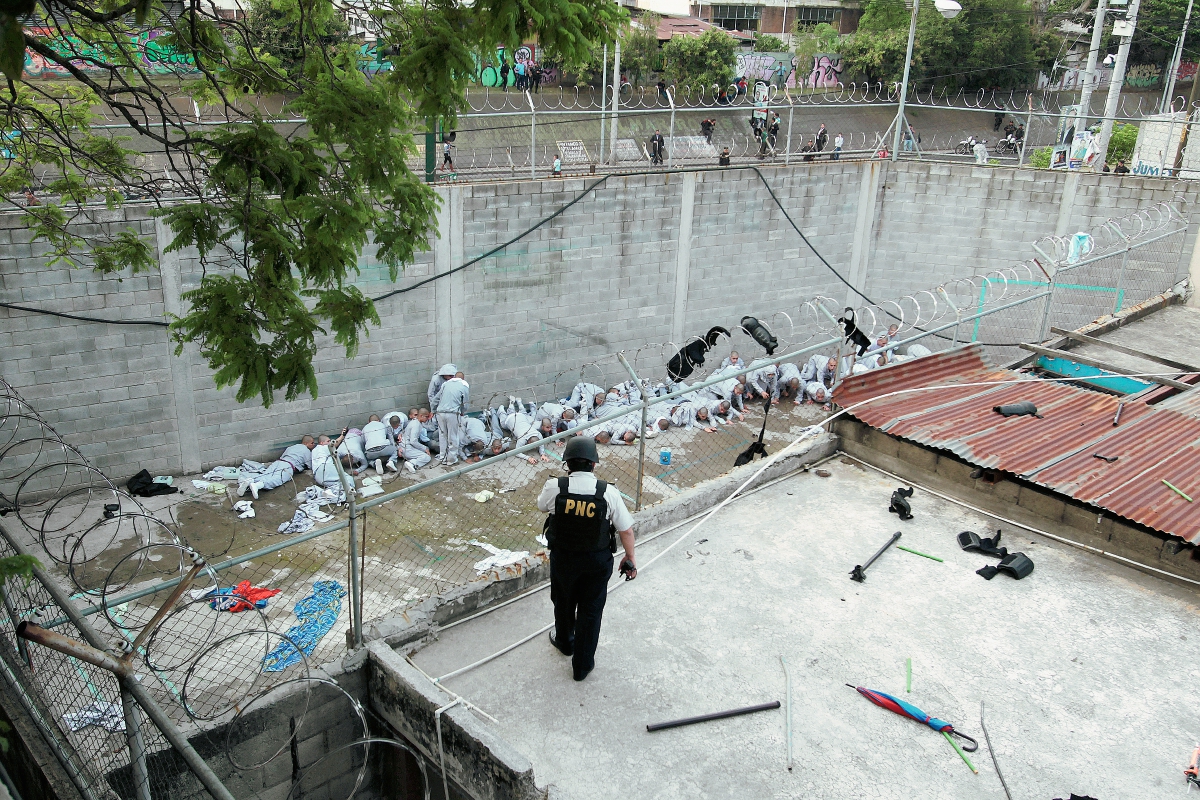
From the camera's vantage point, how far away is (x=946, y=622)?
17.8 feet

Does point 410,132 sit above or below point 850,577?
above

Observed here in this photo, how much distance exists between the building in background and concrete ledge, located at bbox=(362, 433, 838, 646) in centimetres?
4376

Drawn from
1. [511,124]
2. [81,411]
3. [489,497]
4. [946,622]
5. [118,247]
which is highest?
[511,124]

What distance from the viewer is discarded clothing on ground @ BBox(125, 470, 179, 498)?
10047 mm

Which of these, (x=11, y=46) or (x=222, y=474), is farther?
Answer: (x=222, y=474)

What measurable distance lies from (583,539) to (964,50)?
41.2 metres

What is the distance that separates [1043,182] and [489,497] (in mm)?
10331

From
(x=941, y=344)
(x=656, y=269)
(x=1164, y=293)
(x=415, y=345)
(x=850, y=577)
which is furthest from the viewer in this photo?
(x=941, y=344)

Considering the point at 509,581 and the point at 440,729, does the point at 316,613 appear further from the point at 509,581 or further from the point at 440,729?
the point at 440,729

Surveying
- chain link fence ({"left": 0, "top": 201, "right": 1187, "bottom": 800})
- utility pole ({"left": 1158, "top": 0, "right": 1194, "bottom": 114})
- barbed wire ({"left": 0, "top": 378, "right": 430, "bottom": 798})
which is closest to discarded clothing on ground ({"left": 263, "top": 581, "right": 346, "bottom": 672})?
chain link fence ({"left": 0, "top": 201, "right": 1187, "bottom": 800})

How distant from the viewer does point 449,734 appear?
4.43m

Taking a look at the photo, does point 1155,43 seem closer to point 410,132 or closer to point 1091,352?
point 1091,352

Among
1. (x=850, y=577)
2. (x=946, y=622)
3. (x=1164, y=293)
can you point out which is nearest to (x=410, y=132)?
(x=850, y=577)

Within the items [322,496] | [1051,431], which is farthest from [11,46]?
[322,496]
